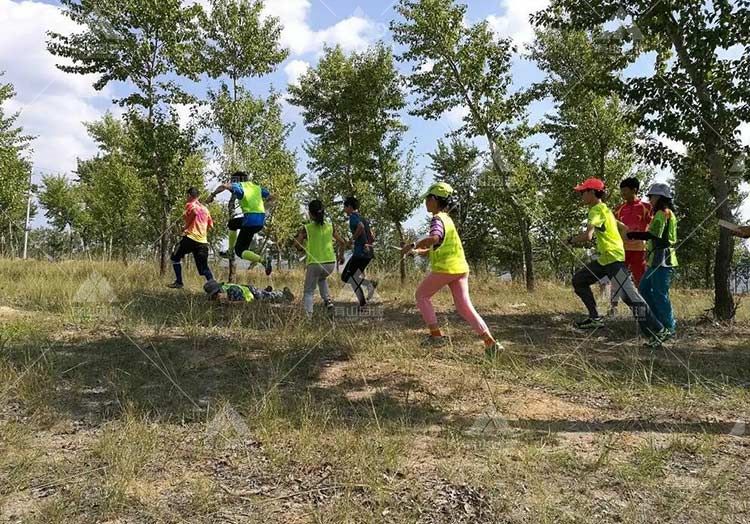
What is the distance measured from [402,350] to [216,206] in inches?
844

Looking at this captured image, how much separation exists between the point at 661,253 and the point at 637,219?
3.28 ft

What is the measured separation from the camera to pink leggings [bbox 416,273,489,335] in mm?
4754

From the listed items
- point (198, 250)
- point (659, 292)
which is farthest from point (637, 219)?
point (198, 250)

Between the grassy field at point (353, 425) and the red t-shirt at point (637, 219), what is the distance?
1.35m

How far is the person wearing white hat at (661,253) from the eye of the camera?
5.72 m

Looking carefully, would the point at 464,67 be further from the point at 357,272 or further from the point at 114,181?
the point at 114,181

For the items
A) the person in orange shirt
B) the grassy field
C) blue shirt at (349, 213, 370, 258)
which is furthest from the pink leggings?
the person in orange shirt

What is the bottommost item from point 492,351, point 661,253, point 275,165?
point 492,351

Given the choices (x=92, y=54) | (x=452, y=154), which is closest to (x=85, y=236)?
(x=452, y=154)

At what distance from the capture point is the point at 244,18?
12.3 metres

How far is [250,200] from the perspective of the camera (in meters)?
7.30

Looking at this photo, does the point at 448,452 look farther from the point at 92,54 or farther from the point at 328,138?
the point at 328,138

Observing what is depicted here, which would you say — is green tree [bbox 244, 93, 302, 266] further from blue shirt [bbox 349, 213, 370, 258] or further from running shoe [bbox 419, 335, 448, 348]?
running shoe [bbox 419, 335, 448, 348]

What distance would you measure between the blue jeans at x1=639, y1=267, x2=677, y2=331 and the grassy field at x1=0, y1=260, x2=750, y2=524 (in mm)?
390
